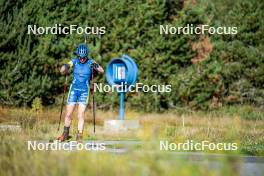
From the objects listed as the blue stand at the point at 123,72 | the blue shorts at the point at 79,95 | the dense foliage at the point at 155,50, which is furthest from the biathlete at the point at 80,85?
the dense foliage at the point at 155,50

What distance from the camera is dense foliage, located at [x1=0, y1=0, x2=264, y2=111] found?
28.4 m

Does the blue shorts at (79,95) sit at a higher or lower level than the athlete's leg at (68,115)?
higher

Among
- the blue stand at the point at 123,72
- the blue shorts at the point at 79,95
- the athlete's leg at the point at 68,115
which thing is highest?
the blue stand at the point at 123,72

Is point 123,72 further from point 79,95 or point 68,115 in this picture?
point 68,115

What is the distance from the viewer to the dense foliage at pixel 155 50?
28.4 meters

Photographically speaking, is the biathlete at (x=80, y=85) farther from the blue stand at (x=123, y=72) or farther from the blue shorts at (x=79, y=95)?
the blue stand at (x=123, y=72)

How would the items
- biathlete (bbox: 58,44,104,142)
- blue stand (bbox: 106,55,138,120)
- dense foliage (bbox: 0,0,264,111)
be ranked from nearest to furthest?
biathlete (bbox: 58,44,104,142) < blue stand (bbox: 106,55,138,120) < dense foliage (bbox: 0,0,264,111)

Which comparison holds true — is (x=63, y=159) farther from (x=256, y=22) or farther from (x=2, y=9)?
(x=256, y=22)

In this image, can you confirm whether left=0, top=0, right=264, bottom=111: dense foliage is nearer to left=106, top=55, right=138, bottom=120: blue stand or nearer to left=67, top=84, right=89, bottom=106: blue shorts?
left=106, top=55, right=138, bottom=120: blue stand

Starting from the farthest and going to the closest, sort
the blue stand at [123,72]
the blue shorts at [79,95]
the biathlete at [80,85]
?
the blue stand at [123,72], the blue shorts at [79,95], the biathlete at [80,85]

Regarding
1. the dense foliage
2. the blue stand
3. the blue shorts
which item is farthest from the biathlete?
the dense foliage

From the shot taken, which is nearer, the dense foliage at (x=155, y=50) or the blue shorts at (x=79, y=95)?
the blue shorts at (x=79, y=95)

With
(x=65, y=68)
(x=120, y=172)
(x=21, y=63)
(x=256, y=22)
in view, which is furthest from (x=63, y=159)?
(x=256, y=22)

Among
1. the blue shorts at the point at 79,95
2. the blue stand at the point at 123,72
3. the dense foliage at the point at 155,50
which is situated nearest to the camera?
the blue shorts at the point at 79,95
